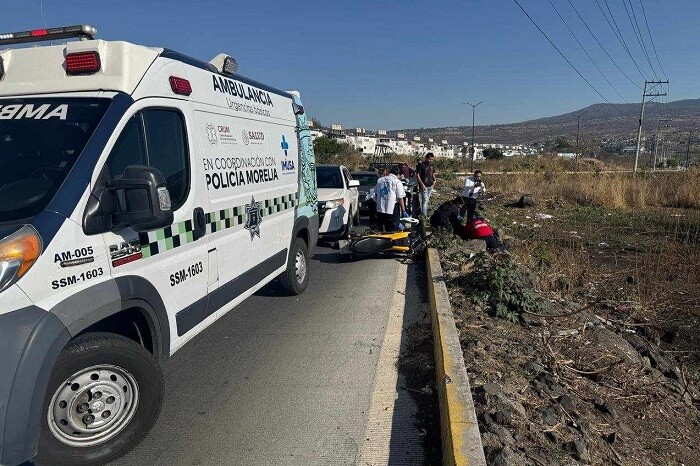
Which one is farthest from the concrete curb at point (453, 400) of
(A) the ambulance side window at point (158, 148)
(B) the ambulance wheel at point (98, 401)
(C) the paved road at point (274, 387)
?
(A) the ambulance side window at point (158, 148)

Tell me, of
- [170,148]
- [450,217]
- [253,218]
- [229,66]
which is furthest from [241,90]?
[450,217]

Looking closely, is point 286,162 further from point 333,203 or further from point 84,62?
point 333,203

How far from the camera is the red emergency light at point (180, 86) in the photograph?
390 centimetres

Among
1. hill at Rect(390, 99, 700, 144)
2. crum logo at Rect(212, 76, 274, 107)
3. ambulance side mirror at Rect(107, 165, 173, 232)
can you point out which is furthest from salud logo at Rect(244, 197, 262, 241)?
hill at Rect(390, 99, 700, 144)

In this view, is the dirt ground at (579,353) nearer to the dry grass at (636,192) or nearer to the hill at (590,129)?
the dry grass at (636,192)

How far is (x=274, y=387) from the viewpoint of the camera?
174 inches

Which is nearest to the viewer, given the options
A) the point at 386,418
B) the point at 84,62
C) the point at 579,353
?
the point at 84,62

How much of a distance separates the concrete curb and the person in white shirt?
5.31 meters

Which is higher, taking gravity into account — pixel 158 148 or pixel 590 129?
pixel 590 129

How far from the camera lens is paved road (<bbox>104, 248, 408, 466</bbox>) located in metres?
3.48

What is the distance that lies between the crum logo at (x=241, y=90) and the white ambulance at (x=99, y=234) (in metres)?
0.10

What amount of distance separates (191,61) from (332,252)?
261 inches

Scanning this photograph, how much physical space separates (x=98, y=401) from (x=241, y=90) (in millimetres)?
3283

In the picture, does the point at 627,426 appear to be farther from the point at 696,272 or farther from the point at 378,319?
the point at 696,272
